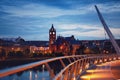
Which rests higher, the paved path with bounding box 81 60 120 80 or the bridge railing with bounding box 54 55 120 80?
the bridge railing with bounding box 54 55 120 80

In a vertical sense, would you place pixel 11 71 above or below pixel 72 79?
above

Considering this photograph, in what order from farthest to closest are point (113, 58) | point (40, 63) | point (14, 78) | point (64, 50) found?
1. point (64, 50)
2. point (113, 58)
3. point (40, 63)
4. point (14, 78)

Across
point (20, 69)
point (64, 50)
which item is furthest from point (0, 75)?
point (64, 50)

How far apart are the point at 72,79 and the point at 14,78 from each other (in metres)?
7.24

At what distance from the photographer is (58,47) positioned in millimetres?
174250

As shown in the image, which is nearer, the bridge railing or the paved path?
the bridge railing

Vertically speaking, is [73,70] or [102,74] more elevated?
[73,70]

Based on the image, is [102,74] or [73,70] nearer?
[73,70]

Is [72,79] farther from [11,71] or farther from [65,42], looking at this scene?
[65,42]

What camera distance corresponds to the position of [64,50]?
16888 cm

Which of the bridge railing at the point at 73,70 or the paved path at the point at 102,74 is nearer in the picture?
the bridge railing at the point at 73,70

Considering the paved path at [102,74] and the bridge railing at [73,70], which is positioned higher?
the bridge railing at [73,70]

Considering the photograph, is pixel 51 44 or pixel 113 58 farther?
pixel 51 44

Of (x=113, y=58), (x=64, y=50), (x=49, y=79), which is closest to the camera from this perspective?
(x=49, y=79)
